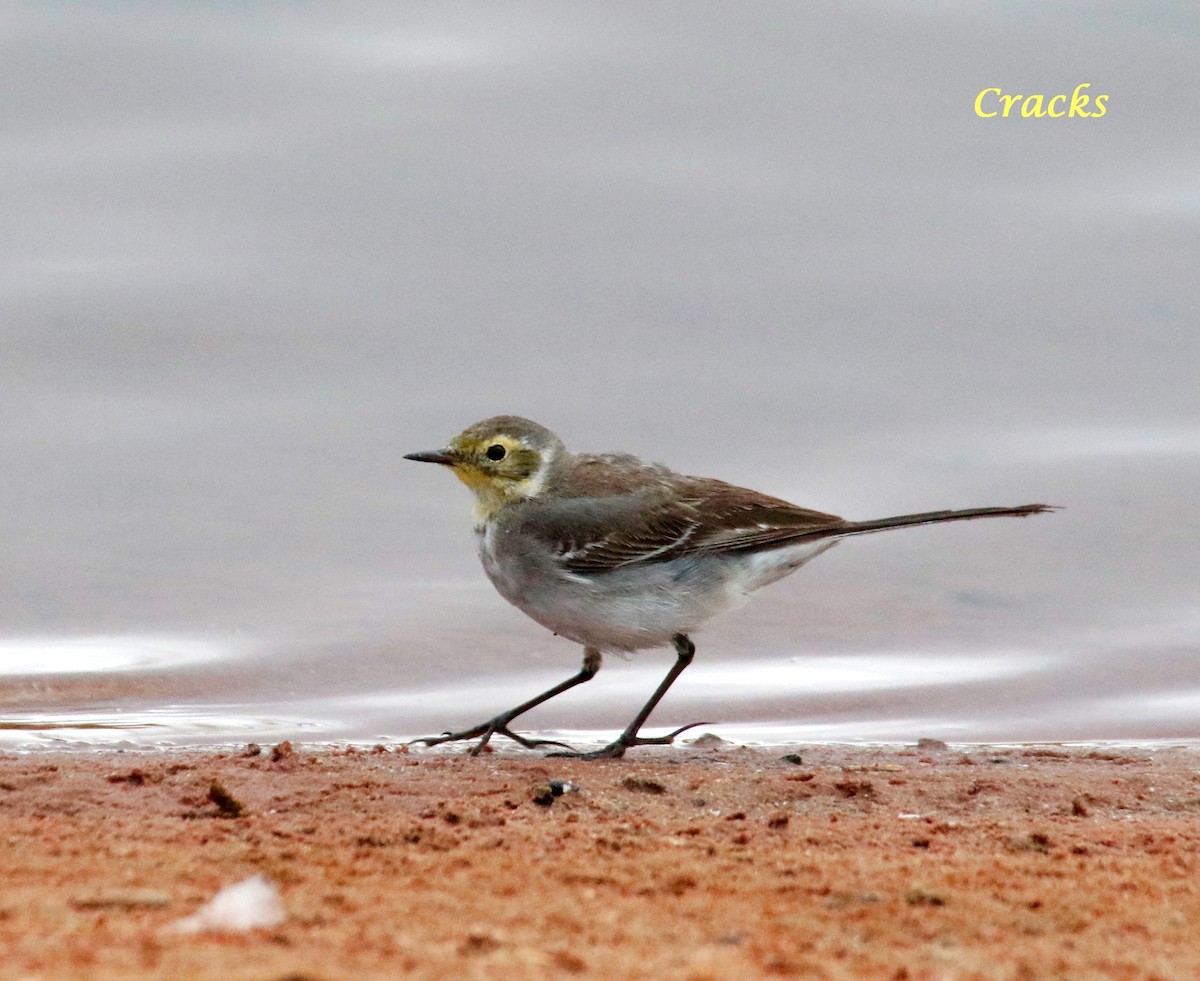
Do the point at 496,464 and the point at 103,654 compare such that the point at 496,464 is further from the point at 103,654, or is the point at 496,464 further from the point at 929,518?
the point at 103,654

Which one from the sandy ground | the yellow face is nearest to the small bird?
the yellow face

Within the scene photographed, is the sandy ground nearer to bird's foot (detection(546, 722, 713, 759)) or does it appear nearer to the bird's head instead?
bird's foot (detection(546, 722, 713, 759))

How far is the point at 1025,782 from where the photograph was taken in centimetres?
589

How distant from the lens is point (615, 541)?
729 cm

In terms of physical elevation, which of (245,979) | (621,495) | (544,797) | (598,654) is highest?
(621,495)

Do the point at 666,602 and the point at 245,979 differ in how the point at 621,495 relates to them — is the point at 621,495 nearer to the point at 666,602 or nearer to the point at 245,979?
the point at 666,602

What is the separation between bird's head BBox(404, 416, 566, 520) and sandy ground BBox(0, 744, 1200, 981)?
1.51 m

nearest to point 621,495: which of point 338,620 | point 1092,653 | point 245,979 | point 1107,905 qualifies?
point 338,620

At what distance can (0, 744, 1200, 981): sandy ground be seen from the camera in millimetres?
3209

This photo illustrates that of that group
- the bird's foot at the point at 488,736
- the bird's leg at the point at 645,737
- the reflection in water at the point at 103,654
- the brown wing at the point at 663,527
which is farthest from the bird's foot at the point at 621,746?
the reflection in water at the point at 103,654

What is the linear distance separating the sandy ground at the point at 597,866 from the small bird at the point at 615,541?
85cm

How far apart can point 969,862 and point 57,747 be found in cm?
390

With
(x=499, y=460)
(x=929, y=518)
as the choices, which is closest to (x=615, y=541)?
(x=499, y=460)

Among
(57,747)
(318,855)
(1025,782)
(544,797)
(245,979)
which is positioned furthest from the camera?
(57,747)
